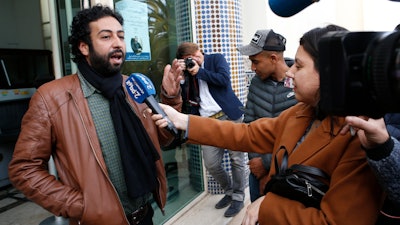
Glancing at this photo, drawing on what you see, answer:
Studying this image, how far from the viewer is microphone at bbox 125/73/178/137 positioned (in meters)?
1.44

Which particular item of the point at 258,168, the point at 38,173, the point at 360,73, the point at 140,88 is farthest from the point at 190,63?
the point at 360,73

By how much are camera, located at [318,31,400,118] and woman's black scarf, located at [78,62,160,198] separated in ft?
3.66

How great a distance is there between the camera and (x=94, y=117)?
1747 mm

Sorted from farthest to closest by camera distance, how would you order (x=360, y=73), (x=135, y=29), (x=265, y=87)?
(x=135, y=29)
(x=265, y=87)
(x=360, y=73)

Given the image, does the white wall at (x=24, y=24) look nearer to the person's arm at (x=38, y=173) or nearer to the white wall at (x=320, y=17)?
the white wall at (x=320, y=17)

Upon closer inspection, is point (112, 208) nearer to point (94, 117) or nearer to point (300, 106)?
point (94, 117)

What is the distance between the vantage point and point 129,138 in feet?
5.91

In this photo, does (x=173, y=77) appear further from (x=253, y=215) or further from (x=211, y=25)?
(x=211, y=25)

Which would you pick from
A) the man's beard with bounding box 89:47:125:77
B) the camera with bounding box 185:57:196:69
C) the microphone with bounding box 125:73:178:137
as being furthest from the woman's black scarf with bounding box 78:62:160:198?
the camera with bounding box 185:57:196:69

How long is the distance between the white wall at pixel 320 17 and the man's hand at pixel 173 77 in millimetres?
3426

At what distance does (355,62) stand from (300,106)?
2.32 ft

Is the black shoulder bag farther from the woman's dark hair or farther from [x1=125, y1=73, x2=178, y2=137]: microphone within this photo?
[x1=125, y1=73, x2=178, y2=137]: microphone

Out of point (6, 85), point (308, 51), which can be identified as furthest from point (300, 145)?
point (6, 85)

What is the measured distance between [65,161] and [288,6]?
3.90ft
